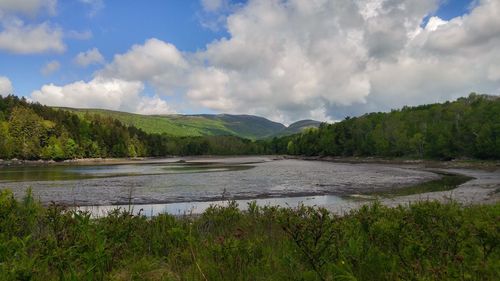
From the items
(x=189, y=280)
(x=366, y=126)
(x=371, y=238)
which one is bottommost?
(x=189, y=280)

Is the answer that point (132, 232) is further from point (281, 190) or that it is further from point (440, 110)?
point (440, 110)

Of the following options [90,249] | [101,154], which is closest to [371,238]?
[90,249]

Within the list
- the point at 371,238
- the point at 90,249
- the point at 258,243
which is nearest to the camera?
the point at 90,249

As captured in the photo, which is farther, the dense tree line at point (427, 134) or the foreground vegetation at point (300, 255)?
the dense tree line at point (427, 134)

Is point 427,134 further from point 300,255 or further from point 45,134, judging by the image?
point 45,134

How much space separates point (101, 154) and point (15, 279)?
198045mm

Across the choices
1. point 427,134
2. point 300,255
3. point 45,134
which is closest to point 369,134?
point 427,134

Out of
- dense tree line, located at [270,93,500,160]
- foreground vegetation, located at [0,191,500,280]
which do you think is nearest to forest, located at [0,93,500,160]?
dense tree line, located at [270,93,500,160]

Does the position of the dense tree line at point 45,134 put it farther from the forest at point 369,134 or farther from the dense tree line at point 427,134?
the dense tree line at point 427,134

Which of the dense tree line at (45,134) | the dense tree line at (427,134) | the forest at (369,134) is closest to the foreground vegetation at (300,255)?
the dense tree line at (427,134)

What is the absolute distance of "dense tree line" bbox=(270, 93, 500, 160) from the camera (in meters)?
111

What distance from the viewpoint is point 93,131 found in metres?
193

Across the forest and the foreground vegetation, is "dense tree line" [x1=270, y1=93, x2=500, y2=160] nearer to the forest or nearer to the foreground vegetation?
the forest

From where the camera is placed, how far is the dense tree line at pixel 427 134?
364 feet
